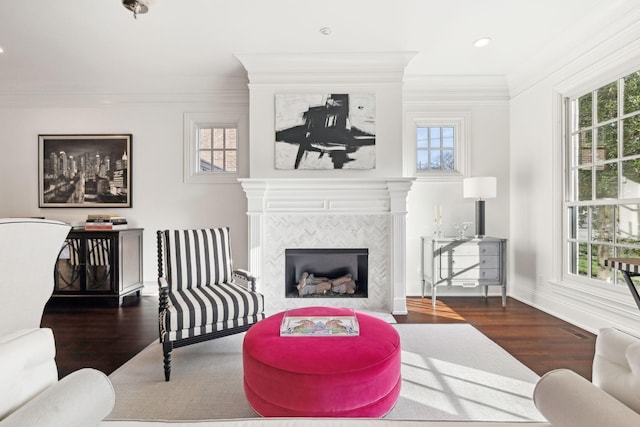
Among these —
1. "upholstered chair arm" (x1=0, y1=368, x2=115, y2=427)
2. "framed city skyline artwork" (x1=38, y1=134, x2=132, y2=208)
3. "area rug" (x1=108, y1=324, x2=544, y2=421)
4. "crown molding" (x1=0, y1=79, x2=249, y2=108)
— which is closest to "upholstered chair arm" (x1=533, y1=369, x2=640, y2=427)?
"area rug" (x1=108, y1=324, x2=544, y2=421)

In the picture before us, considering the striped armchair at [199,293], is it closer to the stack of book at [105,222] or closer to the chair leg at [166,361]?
the chair leg at [166,361]

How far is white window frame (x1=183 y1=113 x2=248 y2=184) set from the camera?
4.33 meters

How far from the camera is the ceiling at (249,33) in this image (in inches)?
109

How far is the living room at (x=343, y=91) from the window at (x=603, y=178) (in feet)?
0.35

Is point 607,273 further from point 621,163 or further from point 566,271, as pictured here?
point 621,163

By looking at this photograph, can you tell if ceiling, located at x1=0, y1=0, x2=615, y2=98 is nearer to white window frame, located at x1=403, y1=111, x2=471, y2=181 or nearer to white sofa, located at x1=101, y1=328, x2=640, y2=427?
white window frame, located at x1=403, y1=111, x2=471, y2=181

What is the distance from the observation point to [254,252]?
11.9 feet

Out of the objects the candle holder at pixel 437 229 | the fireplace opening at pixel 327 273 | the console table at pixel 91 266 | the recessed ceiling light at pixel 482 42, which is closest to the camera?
the recessed ceiling light at pixel 482 42

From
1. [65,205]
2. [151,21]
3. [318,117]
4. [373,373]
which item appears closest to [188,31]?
[151,21]

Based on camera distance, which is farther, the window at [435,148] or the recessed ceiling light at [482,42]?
the window at [435,148]

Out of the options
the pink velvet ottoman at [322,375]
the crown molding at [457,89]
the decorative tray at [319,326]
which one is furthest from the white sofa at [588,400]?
the crown molding at [457,89]

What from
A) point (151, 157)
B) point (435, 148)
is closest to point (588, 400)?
point (435, 148)

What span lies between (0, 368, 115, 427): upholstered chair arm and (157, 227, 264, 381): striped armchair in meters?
1.28

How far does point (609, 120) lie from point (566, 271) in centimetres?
151
